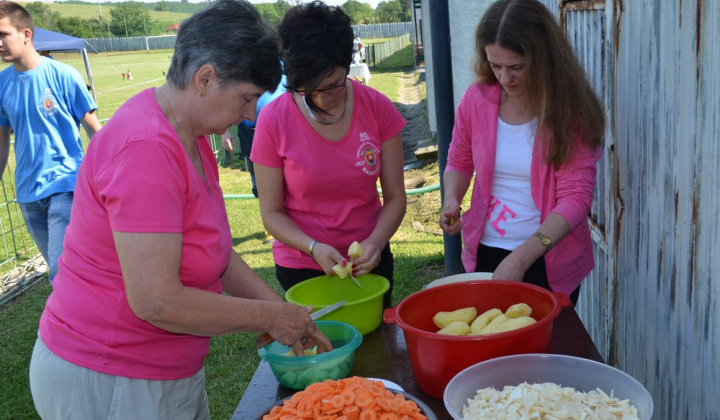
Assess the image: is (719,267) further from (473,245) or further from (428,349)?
(473,245)

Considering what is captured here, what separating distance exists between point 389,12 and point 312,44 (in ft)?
296

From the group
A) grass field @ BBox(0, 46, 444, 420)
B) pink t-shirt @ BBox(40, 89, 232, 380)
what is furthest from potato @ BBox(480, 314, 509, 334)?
grass field @ BBox(0, 46, 444, 420)

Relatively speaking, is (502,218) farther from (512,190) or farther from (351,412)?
(351,412)

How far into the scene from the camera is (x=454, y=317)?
186 centimetres

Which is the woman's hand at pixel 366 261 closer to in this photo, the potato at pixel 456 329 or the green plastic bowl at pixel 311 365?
the green plastic bowl at pixel 311 365

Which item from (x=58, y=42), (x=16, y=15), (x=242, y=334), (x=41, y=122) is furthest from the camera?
(x=58, y=42)

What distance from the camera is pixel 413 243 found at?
22.3ft

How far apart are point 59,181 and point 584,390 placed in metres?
3.76

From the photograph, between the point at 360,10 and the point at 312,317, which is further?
the point at 360,10

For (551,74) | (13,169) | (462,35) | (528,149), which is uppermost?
(462,35)

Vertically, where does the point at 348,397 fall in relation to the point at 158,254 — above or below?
below

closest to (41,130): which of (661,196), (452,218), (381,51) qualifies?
(452,218)

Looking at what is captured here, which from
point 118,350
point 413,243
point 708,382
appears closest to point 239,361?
point 413,243

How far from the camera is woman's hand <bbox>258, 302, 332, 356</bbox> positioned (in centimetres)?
174
